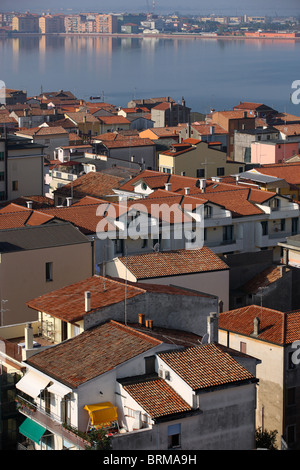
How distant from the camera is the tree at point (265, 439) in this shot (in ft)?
25.1

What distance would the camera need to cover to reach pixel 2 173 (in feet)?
54.8

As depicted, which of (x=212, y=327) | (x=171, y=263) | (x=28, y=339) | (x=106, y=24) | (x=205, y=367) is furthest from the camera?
(x=106, y=24)

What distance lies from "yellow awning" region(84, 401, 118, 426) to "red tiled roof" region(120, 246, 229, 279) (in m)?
3.66

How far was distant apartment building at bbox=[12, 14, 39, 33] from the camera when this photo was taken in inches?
5620

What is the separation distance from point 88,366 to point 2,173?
34.0 ft

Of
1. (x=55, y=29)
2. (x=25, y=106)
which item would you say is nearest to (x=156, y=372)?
(x=25, y=106)

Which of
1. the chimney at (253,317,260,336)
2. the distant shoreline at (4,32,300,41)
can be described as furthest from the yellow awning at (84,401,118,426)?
the distant shoreline at (4,32,300,41)

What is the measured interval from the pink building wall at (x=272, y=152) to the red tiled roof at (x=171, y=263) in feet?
48.0

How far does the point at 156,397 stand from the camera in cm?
641

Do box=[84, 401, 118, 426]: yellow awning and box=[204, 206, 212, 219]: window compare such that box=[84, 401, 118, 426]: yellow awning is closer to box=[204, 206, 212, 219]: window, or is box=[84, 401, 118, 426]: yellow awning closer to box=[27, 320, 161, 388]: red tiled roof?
box=[27, 320, 161, 388]: red tiled roof

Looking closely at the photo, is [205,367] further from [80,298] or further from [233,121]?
[233,121]

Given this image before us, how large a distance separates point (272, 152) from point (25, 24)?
123 metres

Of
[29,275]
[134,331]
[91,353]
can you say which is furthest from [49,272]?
[91,353]

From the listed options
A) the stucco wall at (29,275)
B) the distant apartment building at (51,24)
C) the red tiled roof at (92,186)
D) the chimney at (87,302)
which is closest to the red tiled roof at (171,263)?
the stucco wall at (29,275)
